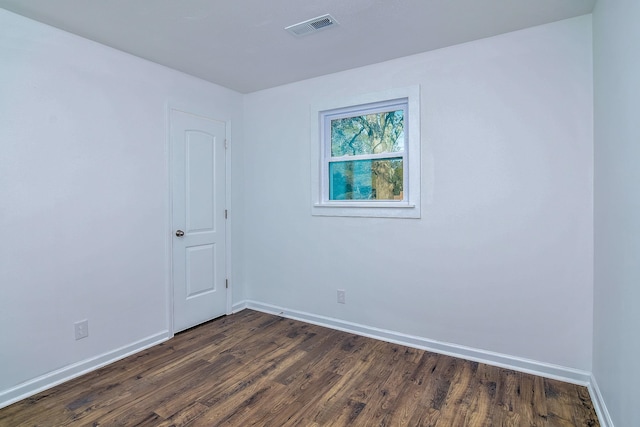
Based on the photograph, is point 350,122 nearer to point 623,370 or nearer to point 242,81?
point 242,81

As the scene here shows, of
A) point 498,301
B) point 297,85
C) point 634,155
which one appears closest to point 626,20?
point 634,155

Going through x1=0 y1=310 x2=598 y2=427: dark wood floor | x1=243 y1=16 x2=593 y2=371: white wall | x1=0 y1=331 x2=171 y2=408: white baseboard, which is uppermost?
x1=243 y1=16 x2=593 y2=371: white wall

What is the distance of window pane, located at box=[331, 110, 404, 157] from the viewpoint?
3.12m

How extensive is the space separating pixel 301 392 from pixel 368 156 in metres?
2.11

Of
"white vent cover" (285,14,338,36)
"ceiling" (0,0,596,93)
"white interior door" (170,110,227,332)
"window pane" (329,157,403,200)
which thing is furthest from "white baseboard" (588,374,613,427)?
"white interior door" (170,110,227,332)

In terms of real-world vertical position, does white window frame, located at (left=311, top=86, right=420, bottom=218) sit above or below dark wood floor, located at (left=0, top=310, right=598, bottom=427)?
above

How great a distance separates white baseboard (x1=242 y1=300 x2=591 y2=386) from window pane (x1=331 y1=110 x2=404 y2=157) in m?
1.70

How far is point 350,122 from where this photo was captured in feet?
11.1

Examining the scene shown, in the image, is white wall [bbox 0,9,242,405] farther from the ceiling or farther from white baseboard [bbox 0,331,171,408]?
the ceiling

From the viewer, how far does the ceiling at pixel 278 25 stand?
6.95 ft

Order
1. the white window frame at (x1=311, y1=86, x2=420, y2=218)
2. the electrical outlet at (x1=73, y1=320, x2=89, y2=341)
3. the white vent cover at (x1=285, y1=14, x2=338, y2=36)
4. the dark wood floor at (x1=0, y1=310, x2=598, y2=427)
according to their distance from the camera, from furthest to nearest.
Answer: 1. the white window frame at (x1=311, y1=86, x2=420, y2=218)
2. the electrical outlet at (x1=73, y1=320, x2=89, y2=341)
3. the white vent cover at (x1=285, y1=14, x2=338, y2=36)
4. the dark wood floor at (x1=0, y1=310, x2=598, y2=427)

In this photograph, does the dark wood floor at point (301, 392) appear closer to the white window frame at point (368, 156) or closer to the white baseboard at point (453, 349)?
the white baseboard at point (453, 349)

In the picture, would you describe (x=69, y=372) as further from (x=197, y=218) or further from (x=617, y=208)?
(x=617, y=208)

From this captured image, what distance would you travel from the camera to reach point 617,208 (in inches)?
68.6
